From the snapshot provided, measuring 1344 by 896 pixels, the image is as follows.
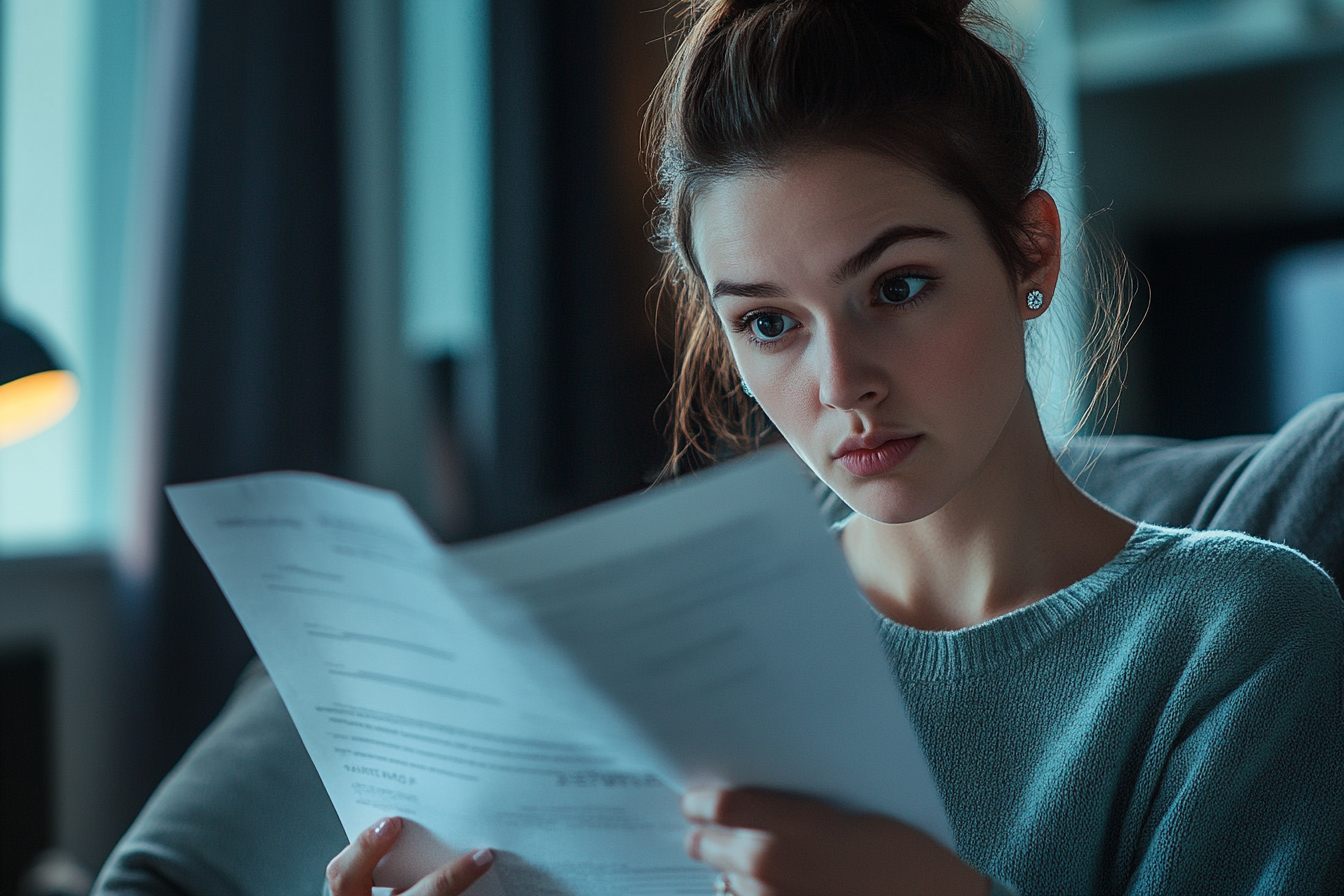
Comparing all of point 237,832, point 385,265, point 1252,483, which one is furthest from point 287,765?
point 385,265

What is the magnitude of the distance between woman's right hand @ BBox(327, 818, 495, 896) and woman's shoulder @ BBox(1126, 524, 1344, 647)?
1.61 ft

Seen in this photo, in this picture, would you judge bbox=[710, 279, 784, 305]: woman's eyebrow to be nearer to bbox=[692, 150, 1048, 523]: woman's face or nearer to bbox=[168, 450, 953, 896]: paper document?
bbox=[692, 150, 1048, 523]: woman's face

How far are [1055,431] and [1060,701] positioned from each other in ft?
1.05

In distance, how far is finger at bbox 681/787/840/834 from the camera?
51 centimetres

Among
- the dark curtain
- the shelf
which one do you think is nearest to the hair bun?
the dark curtain

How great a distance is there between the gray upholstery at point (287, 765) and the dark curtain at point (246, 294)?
1013 mm

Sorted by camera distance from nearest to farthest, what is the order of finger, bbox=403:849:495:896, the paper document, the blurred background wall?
the paper document, finger, bbox=403:849:495:896, the blurred background wall

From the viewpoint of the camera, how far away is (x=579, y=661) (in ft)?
1.56

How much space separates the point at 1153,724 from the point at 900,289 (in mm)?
351

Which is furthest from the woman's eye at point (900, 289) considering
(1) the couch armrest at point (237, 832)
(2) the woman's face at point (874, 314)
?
(1) the couch armrest at point (237, 832)

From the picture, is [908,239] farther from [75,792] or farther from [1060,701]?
[75,792]

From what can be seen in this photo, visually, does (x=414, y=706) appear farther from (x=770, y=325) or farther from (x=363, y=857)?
(x=770, y=325)

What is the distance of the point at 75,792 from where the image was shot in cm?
186

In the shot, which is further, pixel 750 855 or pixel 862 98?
pixel 862 98
